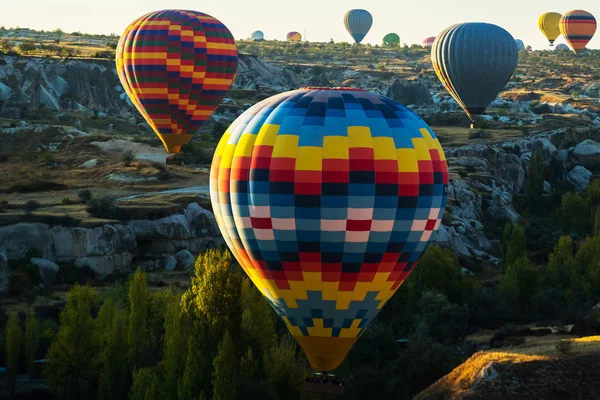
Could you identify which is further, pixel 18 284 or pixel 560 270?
pixel 560 270

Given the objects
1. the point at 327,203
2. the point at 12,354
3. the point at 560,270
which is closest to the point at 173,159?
the point at 560,270

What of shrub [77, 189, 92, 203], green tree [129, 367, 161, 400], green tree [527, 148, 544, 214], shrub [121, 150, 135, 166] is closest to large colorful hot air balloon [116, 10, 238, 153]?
shrub [121, 150, 135, 166]

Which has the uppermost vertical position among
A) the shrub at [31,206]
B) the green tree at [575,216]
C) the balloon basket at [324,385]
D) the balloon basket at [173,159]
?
the balloon basket at [324,385]

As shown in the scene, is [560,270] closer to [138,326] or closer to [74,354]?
[138,326]

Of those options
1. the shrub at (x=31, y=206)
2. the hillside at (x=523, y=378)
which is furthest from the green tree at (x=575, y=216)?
the hillside at (x=523, y=378)

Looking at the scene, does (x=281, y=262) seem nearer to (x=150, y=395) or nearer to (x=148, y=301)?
(x=150, y=395)

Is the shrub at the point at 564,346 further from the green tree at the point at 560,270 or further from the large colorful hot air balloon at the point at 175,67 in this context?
the large colorful hot air balloon at the point at 175,67
